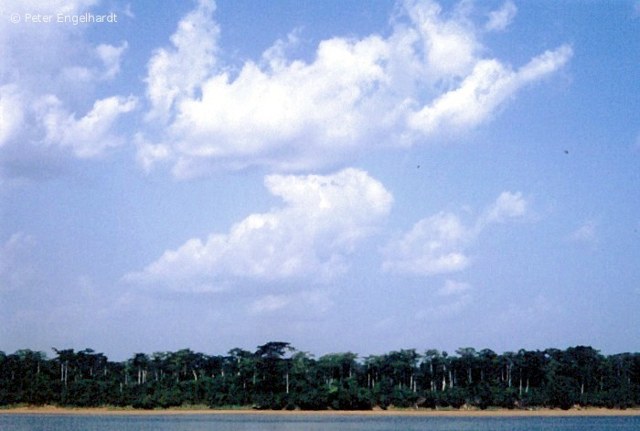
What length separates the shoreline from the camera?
85312 millimetres

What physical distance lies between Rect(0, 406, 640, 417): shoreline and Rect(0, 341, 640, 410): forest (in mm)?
1063

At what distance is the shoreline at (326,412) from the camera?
85312mm

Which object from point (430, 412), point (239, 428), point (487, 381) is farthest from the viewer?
point (487, 381)

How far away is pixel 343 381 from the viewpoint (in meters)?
93.8

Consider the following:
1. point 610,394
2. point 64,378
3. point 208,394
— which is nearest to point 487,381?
point 610,394

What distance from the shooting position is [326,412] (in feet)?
289

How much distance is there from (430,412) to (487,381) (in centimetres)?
1099

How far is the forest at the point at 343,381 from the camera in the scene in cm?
9131

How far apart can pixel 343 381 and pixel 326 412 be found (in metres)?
6.40

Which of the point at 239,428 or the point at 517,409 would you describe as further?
the point at 517,409

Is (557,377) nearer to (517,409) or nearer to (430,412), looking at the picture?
(517,409)

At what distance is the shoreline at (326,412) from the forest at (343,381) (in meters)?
1.06

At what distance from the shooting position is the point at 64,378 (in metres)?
99.4

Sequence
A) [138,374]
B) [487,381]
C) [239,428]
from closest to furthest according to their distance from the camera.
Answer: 1. [239,428]
2. [487,381]
3. [138,374]
